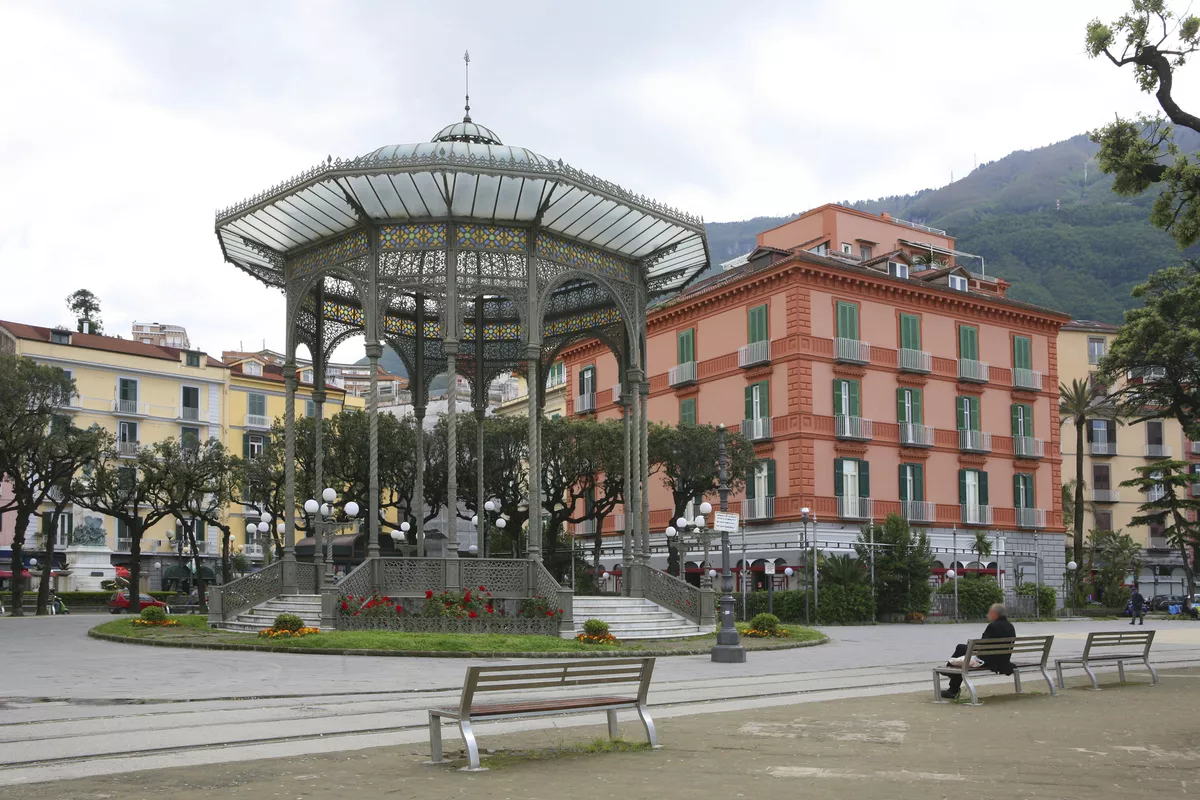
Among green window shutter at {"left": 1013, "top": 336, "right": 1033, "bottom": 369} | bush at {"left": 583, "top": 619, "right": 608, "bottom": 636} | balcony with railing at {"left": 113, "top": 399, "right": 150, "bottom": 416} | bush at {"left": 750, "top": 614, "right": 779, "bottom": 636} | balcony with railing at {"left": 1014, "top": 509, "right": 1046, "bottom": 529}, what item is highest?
green window shutter at {"left": 1013, "top": 336, "right": 1033, "bottom": 369}

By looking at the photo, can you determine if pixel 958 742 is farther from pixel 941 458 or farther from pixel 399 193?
pixel 941 458

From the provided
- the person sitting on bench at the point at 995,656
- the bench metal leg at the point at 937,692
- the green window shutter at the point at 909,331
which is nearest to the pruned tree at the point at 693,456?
the green window shutter at the point at 909,331

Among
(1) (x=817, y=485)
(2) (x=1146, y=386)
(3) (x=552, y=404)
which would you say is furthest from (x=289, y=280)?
(3) (x=552, y=404)

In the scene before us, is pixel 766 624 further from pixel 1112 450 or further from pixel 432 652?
pixel 1112 450

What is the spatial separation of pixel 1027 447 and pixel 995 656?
44.0m

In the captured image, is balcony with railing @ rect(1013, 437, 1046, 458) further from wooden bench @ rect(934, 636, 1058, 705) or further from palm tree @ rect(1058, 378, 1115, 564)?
wooden bench @ rect(934, 636, 1058, 705)

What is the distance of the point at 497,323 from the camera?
33.2 meters

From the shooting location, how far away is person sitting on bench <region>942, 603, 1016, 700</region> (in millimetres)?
13891

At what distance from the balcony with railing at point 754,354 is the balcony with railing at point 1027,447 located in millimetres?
13983

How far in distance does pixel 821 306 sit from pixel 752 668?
3228 cm

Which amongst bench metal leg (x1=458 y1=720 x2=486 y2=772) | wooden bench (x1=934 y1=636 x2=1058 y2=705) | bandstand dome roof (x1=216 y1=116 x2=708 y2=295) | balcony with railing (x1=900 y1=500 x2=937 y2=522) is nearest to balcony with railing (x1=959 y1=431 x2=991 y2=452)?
Result: balcony with railing (x1=900 y1=500 x2=937 y2=522)

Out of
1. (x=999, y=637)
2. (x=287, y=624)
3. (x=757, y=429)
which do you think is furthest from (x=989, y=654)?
(x=757, y=429)

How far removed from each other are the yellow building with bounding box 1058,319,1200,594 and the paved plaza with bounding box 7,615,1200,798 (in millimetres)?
56374

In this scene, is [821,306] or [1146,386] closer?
[1146,386]
